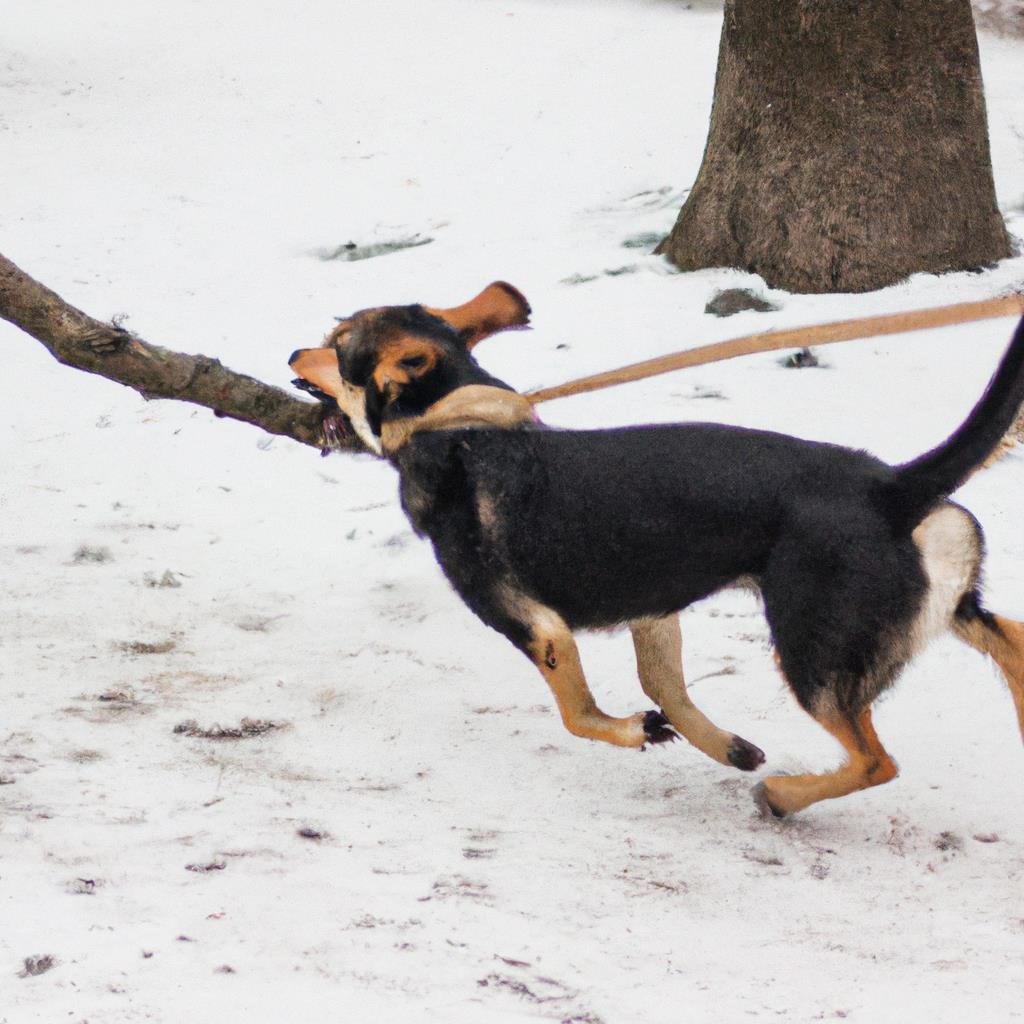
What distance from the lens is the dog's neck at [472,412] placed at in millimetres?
3934

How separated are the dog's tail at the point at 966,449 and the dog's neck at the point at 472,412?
1.08 meters

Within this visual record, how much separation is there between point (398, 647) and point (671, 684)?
4.05ft

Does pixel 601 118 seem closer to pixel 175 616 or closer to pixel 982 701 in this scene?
pixel 175 616

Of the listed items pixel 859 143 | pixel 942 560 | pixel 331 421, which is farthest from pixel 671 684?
pixel 859 143

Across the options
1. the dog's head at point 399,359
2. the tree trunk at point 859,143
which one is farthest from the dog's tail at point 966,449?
the tree trunk at point 859,143

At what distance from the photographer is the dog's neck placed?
155 inches

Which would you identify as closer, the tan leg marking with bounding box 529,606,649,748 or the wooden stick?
the wooden stick

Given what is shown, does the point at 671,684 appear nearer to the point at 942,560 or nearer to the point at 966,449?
the point at 942,560

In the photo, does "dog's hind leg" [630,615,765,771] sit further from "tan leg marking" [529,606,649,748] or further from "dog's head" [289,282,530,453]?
"dog's head" [289,282,530,453]

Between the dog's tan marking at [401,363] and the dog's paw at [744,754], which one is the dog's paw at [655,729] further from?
the dog's tan marking at [401,363]

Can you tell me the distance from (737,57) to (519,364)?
6.47 ft

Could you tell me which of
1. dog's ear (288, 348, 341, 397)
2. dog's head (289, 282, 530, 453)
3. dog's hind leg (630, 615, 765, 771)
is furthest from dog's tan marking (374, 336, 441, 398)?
dog's hind leg (630, 615, 765, 771)

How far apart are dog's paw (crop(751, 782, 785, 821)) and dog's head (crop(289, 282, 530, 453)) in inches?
53.0

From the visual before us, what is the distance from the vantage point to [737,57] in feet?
24.1
